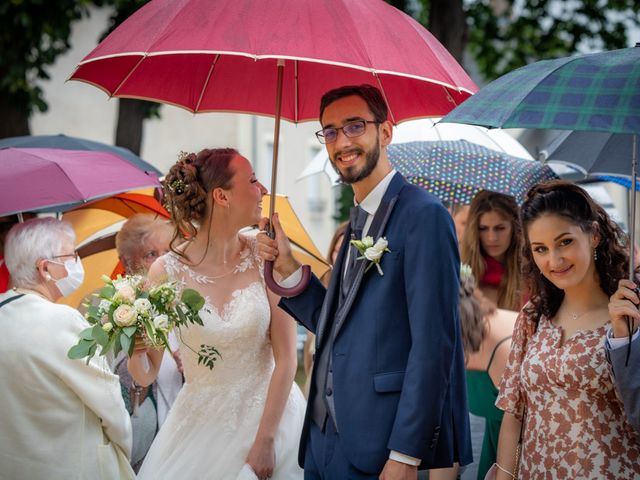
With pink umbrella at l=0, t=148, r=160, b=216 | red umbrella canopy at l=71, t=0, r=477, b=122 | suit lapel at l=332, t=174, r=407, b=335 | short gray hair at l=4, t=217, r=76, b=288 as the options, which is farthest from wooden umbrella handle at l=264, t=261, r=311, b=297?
pink umbrella at l=0, t=148, r=160, b=216

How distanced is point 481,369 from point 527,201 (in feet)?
4.93

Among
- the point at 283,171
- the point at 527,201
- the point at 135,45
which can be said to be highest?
the point at 135,45

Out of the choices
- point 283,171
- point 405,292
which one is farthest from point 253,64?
point 283,171

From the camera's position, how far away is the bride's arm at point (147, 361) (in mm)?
4684

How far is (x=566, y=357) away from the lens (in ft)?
12.2

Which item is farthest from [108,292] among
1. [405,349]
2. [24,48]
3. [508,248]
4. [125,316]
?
[24,48]

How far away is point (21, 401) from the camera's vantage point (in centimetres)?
450

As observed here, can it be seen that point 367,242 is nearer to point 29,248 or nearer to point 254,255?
point 254,255

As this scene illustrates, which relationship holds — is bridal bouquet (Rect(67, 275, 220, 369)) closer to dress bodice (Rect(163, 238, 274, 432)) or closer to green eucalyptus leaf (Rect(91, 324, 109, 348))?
green eucalyptus leaf (Rect(91, 324, 109, 348))

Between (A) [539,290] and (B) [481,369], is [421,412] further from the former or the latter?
(B) [481,369]

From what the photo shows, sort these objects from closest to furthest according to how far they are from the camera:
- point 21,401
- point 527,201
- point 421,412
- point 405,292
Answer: point 421,412, point 405,292, point 527,201, point 21,401

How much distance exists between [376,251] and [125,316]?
116 cm

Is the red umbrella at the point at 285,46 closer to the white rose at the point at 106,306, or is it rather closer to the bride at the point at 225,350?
the bride at the point at 225,350

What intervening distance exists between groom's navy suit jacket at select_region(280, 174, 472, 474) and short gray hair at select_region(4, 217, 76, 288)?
1.68m
